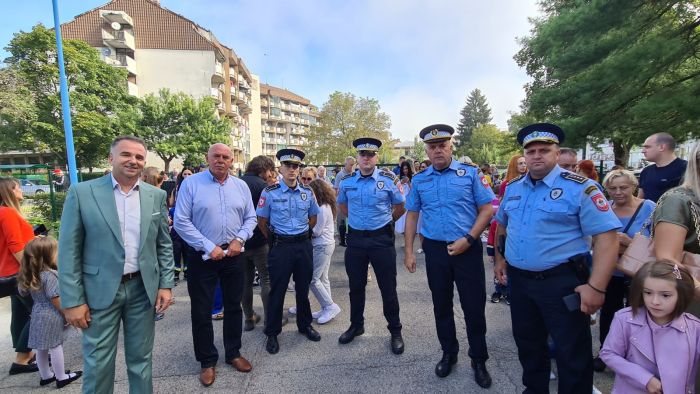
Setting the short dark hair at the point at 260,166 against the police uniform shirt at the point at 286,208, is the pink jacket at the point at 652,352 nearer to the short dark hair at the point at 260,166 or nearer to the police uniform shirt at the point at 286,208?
the police uniform shirt at the point at 286,208

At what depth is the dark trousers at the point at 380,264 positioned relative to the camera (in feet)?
11.7

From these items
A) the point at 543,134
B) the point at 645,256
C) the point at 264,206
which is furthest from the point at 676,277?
the point at 264,206

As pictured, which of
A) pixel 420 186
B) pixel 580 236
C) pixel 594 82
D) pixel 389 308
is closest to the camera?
pixel 580 236

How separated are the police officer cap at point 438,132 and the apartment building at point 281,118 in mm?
62866

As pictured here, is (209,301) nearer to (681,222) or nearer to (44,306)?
(44,306)

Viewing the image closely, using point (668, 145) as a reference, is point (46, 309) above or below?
below

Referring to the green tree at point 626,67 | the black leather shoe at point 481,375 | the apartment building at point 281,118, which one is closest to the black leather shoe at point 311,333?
the black leather shoe at point 481,375

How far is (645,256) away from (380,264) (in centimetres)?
209

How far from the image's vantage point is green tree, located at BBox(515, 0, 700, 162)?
8.14 m

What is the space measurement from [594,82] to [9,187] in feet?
37.6

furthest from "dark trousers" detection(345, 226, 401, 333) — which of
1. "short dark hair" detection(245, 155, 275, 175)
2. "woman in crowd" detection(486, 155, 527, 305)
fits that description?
"woman in crowd" detection(486, 155, 527, 305)

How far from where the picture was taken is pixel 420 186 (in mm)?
3275

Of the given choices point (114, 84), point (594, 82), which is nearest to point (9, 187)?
point (594, 82)

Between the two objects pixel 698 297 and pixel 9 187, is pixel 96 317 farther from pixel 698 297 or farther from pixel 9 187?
pixel 698 297
